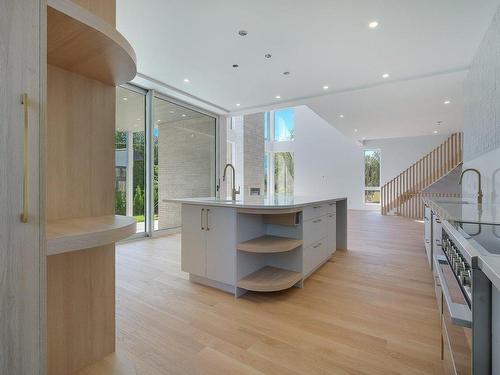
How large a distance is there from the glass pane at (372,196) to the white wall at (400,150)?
1.62ft

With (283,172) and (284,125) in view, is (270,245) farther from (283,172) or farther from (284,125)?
(284,125)

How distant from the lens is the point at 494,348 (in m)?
0.71

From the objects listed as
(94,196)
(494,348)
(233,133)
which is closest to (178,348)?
(94,196)

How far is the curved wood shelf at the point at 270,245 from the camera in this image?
2.28 metres

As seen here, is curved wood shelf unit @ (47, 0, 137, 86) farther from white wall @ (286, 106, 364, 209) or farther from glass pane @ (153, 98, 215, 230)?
white wall @ (286, 106, 364, 209)

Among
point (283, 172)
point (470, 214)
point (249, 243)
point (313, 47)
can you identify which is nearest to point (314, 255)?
point (249, 243)

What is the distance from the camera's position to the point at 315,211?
2.85 meters

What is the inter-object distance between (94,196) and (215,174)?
5855mm

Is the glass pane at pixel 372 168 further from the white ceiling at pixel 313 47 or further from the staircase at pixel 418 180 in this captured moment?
the white ceiling at pixel 313 47

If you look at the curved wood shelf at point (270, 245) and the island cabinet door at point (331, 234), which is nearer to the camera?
the curved wood shelf at point (270, 245)

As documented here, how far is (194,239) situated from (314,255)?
52.5 inches

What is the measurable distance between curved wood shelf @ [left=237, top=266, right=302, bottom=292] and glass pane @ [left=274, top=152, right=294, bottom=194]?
9.74 meters

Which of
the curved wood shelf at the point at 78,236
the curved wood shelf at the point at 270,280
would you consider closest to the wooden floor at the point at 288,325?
the curved wood shelf at the point at 270,280

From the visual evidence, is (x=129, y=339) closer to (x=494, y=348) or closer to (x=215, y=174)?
(x=494, y=348)
